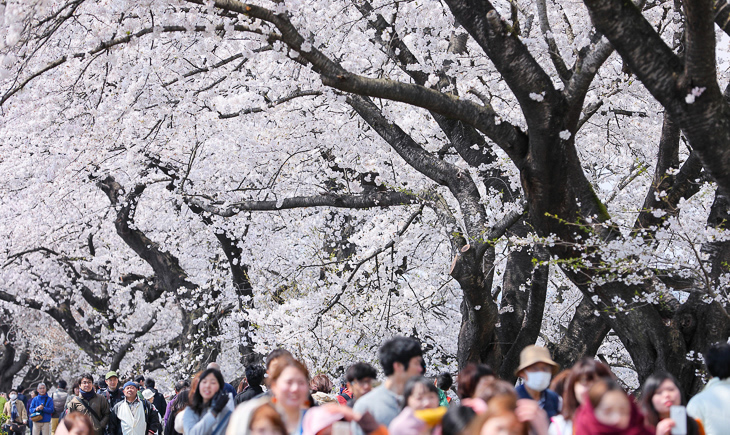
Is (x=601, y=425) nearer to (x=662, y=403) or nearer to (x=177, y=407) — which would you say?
(x=662, y=403)

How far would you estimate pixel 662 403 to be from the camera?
152 inches

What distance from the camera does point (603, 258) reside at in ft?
20.8

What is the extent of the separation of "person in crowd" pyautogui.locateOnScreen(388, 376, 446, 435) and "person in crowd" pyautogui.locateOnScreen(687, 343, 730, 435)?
1627 millimetres

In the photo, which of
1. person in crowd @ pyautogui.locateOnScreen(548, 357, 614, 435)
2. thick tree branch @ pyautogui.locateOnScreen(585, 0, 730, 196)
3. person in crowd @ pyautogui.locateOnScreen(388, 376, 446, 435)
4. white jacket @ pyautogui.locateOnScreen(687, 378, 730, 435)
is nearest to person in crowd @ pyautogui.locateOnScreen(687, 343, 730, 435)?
white jacket @ pyautogui.locateOnScreen(687, 378, 730, 435)

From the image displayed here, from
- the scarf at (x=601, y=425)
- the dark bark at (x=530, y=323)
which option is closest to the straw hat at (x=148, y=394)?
the dark bark at (x=530, y=323)

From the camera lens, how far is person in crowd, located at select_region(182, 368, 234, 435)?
457cm

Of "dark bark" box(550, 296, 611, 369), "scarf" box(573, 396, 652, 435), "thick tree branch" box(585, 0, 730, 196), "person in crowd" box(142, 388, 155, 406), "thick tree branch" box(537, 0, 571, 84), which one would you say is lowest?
"scarf" box(573, 396, 652, 435)

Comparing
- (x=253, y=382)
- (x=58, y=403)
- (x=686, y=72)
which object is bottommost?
(x=253, y=382)

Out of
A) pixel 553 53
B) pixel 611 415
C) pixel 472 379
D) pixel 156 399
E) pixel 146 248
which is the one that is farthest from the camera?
pixel 146 248

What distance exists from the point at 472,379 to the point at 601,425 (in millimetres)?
1214

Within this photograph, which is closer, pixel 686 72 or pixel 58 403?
pixel 686 72

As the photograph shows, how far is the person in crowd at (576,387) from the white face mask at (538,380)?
1.69 ft

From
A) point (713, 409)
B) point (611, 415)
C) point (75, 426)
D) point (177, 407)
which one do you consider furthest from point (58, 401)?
point (611, 415)

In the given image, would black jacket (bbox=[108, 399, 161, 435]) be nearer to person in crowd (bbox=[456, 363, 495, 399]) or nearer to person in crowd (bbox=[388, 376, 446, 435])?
person in crowd (bbox=[456, 363, 495, 399])
